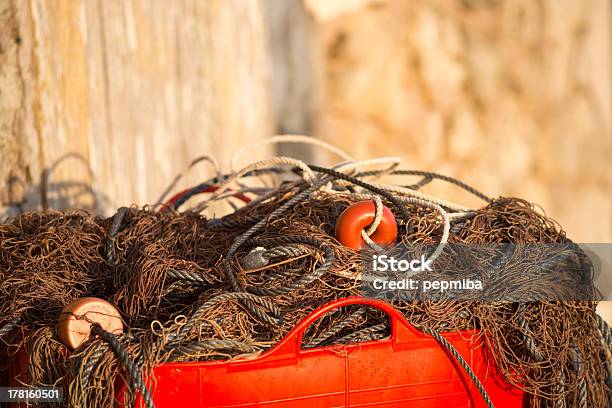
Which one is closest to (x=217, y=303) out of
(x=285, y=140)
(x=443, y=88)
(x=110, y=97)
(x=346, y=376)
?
(x=346, y=376)

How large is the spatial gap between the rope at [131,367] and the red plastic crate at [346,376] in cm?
4

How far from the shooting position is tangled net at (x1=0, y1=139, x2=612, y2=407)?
61.9 inches

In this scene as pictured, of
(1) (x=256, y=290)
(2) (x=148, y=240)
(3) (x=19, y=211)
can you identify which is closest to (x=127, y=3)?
(3) (x=19, y=211)

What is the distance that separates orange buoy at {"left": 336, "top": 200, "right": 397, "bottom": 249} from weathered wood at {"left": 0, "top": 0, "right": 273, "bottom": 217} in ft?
3.91

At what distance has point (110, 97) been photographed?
3031mm

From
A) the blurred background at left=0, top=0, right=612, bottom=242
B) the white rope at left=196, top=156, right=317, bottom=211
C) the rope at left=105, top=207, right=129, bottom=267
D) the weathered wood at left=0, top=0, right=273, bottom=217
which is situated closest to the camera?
the rope at left=105, top=207, right=129, bottom=267

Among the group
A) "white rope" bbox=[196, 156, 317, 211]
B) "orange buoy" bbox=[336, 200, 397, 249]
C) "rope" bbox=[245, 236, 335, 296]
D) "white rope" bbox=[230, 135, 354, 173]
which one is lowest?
"rope" bbox=[245, 236, 335, 296]

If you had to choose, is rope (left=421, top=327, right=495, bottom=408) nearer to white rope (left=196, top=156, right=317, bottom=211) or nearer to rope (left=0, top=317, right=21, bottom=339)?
white rope (left=196, top=156, right=317, bottom=211)

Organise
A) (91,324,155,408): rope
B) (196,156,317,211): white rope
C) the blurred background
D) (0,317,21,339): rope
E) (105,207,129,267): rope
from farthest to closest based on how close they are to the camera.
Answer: the blurred background
(196,156,317,211): white rope
(105,207,129,267): rope
(0,317,21,339): rope
(91,324,155,408): rope

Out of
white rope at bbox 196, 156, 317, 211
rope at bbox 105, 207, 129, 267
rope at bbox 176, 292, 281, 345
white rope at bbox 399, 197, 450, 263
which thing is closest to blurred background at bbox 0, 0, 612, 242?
white rope at bbox 196, 156, 317, 211

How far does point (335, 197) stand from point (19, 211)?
1101 mm

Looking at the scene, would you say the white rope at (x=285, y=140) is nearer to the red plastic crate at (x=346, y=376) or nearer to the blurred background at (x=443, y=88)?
the red plastic crate at (x=346, y=376)

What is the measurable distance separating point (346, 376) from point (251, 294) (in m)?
0.26

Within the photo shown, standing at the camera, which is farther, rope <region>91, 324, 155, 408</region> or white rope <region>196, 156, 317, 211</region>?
white rope <region>196, 156, 317, 211</region>
